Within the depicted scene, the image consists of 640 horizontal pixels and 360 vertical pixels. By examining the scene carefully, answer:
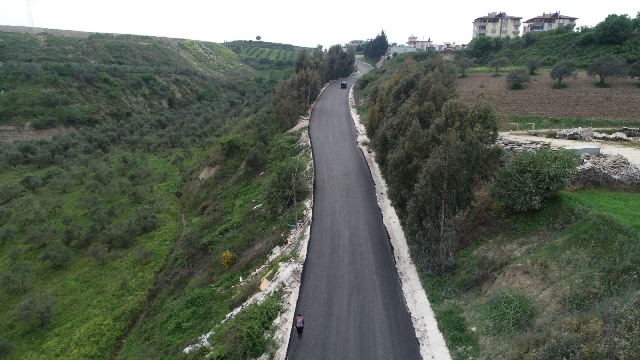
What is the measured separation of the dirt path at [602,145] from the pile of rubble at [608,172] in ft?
3.34

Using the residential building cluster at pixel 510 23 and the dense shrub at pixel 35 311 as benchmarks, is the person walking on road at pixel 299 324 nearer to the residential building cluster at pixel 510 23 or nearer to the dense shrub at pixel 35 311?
the dense shrub at pixel 35 311

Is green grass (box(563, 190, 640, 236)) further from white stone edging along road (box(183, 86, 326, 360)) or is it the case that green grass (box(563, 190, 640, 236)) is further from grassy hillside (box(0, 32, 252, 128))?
grassy hillside (box(0, 32, 252, 128))

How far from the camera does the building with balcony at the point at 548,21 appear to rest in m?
103

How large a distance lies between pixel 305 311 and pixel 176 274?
14604mm

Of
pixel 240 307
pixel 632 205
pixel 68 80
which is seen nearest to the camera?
pixel 632 205

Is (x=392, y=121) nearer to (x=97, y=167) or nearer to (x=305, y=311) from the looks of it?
(x=305, y=311)

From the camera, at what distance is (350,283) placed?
70.1 ft

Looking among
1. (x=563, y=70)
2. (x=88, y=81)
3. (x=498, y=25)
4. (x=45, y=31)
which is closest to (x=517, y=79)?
(x=563, y=70)

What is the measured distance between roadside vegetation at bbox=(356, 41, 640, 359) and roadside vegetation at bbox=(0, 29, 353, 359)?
917cm

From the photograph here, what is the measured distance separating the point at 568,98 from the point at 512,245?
3203 cm

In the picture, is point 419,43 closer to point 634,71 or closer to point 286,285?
point 634,71

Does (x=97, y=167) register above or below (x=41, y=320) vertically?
above

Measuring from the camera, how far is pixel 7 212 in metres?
40.9

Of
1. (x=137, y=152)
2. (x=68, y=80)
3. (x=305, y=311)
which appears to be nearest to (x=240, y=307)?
(x=305, y=311)
